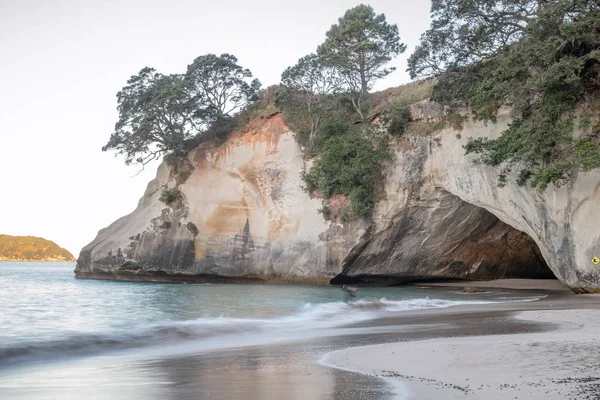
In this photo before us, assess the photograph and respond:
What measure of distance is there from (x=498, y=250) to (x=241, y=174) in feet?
54.2

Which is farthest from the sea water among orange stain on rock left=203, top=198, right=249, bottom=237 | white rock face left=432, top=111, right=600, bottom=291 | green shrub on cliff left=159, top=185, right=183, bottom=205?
green shrub on cliff left=159, top=185, right=183, bottom=205

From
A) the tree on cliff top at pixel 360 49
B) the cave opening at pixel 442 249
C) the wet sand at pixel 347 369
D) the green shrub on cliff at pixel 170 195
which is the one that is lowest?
the wet sand at pixel 347 369

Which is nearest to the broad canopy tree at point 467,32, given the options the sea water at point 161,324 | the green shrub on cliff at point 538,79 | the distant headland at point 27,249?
the green shrub on cliff at point 538,79

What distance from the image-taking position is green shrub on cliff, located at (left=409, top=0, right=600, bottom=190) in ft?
60.8

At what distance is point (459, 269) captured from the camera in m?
34.6

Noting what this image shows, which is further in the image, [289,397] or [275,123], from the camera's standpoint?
[275,123]

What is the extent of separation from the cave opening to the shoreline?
18.8m

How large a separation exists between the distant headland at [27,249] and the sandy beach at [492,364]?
16895 cm

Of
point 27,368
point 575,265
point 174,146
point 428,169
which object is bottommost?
point 27,368

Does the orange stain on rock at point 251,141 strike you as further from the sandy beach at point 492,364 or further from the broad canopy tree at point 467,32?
the sandy beach at point 492,364

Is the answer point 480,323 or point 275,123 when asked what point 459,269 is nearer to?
point 275,123

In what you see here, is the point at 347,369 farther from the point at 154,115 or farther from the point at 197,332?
the point at 154,115

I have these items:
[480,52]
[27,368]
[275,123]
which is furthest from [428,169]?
[27,368]

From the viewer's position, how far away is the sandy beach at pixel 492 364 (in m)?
6.01
